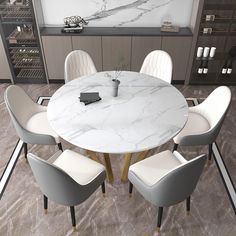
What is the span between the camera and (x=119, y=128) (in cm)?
213

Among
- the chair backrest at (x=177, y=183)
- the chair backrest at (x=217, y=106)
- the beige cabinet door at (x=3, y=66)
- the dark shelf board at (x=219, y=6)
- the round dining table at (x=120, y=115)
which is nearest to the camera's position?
the chair backrest at (x=177, y=183)

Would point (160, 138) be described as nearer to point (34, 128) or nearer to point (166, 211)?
point (166, 211)

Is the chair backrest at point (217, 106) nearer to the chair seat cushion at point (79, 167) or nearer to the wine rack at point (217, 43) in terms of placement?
the chair seat cushion at point (79, 167)

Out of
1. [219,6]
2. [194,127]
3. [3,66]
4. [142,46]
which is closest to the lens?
[194,127]

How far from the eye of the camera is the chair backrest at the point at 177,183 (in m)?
1.71

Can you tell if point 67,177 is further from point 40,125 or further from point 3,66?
point 3,66

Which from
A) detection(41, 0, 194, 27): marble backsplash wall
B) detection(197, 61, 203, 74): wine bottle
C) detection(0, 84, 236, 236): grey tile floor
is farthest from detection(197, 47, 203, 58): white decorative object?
detection(0, 84, 236, 236): grey tile floor

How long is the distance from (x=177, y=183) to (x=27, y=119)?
5.52 ft

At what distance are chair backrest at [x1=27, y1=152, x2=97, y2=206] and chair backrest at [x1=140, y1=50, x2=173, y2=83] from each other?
5.76 ft

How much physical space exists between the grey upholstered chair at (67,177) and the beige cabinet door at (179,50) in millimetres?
2392

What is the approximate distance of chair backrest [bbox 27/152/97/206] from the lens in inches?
67.5

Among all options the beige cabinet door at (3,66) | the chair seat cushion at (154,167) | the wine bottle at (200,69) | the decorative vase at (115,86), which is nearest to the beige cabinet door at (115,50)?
the wine bottle at (200,69)

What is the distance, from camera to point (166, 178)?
5.75ft

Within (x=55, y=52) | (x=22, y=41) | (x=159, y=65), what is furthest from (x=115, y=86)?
(x=22, y=41)
